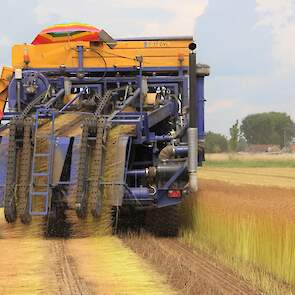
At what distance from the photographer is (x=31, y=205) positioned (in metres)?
9.41

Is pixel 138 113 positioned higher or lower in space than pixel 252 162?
higher

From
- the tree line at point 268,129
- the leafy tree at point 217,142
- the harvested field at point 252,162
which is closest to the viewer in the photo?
the harvested field at point 252,162

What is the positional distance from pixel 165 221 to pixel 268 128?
15067 cm

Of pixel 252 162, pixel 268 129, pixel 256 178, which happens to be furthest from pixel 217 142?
pixel 256 178

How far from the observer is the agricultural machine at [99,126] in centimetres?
945

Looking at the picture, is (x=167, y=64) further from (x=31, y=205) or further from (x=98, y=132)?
(x=31, y=205)

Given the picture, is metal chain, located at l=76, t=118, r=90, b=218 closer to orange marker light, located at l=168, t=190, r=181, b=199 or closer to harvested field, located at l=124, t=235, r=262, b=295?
harvested field, located at l=124, t=235, r=262, b=295

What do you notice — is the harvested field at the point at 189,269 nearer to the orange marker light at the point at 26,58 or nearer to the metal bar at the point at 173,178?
the metal bar at the point at 173,178

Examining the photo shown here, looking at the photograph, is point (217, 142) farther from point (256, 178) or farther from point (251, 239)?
point (251, 239)

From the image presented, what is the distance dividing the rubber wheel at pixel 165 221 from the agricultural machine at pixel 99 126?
0.02 m

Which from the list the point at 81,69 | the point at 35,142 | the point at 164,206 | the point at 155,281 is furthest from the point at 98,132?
the point at 155,281

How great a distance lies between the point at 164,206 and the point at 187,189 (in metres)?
0.47

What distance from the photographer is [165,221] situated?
10.4m

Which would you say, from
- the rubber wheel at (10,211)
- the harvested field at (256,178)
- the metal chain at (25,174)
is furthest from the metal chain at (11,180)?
the harvested field at (256,178)
